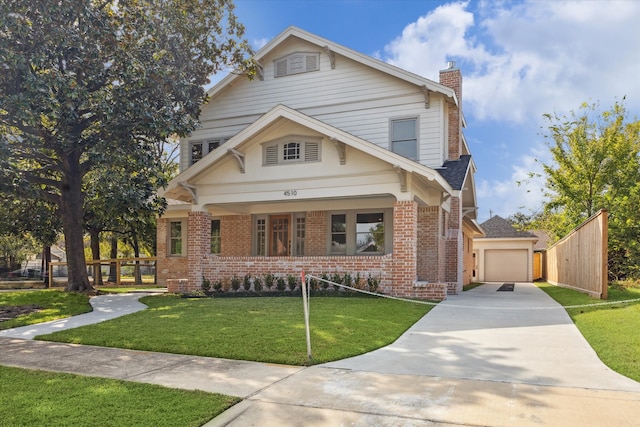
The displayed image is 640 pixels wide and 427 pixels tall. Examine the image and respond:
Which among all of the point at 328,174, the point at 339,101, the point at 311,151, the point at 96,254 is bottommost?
the point at 96,254

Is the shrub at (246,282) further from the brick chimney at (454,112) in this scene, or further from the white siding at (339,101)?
the brick chimney at (454,112)

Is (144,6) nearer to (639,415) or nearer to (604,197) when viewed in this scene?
(639,415)

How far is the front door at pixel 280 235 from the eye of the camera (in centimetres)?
1741

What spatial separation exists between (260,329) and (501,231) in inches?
1006

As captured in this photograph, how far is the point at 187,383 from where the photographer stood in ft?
17.9

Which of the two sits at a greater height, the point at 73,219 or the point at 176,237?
the point at 73,219

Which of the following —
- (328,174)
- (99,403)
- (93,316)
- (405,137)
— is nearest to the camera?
(99,403)

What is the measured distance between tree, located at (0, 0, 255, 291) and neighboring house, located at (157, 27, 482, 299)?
5.74 feet

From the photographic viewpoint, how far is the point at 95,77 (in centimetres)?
1400

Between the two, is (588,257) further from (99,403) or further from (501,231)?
(501,231)

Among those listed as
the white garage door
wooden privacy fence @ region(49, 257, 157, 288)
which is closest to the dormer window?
wooden privacy fence @ region(49, 257, 157, 288)

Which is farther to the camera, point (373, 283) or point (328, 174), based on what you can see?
point (328, 174)

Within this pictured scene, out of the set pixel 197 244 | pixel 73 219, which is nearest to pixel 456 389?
pixel 197 244

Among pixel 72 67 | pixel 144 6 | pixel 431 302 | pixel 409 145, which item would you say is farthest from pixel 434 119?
pixel 72 67
